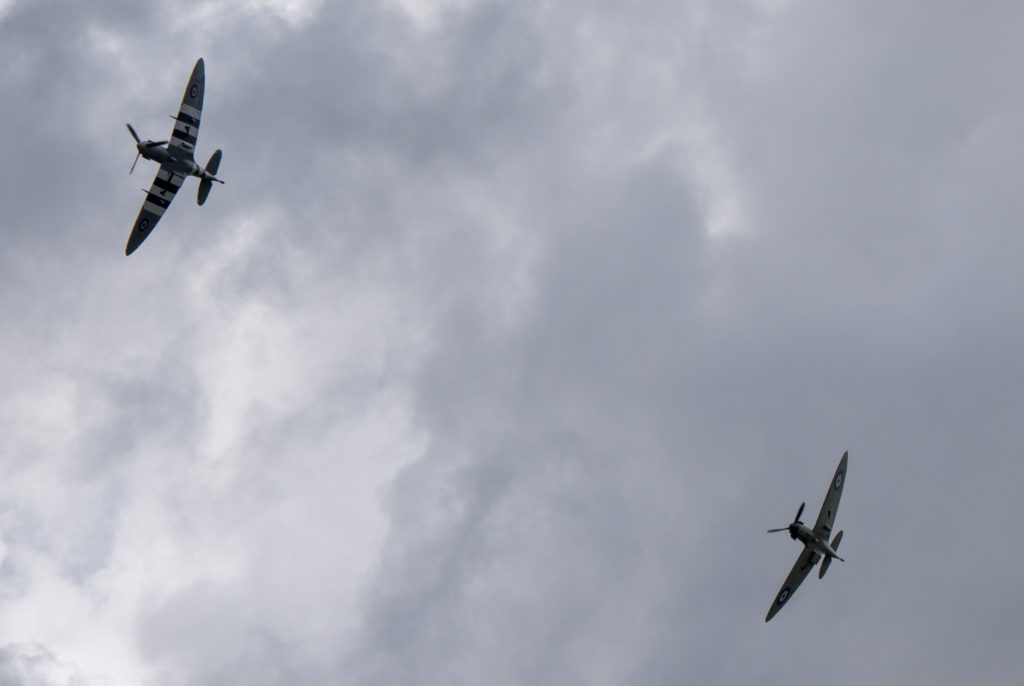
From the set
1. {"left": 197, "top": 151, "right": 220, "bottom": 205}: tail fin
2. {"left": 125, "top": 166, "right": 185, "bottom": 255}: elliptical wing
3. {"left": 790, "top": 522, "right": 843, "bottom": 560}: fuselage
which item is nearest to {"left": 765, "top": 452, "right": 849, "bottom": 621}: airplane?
{"left": 790, "top": 522, "right": 843, "bottom": 560}: fuselage

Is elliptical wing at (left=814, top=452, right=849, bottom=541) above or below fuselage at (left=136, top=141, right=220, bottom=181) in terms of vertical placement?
below

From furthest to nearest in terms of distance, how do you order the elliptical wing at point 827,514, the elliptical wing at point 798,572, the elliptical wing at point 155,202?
the elliptical wing at point 798,572
the elliptical wing at point 827,514
the elliptical wing at point 155,202

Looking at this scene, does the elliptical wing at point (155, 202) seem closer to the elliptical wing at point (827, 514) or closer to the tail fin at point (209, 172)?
the tail fin at point (209, 172)

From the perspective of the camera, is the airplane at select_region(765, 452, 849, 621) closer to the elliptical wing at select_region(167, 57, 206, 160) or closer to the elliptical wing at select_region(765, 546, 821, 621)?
the elliptical wing at select_region(765, 546, 821, 621)

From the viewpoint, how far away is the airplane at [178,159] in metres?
108

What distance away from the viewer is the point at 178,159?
109625mm

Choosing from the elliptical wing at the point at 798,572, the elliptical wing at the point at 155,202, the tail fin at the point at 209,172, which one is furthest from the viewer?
the elliptical wing at the point at 798,572

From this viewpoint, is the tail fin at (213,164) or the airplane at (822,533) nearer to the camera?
the tail fin at (213,164)

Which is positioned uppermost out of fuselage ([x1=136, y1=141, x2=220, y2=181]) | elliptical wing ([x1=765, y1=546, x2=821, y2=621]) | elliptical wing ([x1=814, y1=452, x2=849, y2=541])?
fuselage ([x1=136, y1=141, x2=220, y2=181])

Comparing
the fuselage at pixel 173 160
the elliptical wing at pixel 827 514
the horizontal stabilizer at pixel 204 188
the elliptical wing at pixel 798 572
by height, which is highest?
the fuselage at pixel 173 160

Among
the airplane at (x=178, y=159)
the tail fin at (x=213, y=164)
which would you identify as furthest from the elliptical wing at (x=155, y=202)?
the tail fin at (x=213, y=164)

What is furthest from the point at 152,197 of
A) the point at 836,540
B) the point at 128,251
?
the point at 836,540

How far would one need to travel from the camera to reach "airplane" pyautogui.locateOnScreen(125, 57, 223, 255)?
107938 mm

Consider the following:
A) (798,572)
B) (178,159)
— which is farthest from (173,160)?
(798,572)
